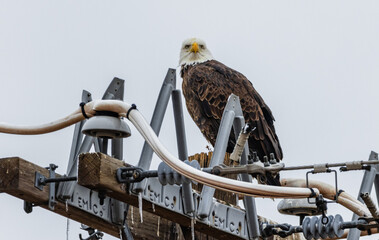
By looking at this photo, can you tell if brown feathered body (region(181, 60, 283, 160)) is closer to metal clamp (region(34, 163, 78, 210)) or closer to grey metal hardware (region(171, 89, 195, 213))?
grey metal hardware (region(171, 89, 195, 213))

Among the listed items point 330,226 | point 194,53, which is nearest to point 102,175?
point 330,226

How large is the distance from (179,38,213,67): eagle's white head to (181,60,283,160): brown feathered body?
223 mm

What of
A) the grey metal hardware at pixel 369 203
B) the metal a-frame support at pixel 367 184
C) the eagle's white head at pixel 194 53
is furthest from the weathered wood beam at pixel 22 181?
the eagle's white head at pixel 194 53

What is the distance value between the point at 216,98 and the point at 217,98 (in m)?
0.01

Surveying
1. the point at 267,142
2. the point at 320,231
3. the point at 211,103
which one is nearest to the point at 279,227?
the point at 320,231

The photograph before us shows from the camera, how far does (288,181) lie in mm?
7348

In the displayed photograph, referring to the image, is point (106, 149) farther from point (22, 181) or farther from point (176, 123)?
point (22, 181)

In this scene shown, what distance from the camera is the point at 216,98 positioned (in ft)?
38.1

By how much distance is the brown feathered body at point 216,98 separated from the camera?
11.2 m

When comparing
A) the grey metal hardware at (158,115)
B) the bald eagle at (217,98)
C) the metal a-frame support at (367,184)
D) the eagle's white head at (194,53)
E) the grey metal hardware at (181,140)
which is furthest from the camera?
the eagle's white head at (194,53)

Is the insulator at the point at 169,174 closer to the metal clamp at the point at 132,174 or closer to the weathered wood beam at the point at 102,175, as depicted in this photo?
the metal clamp at the point at 132,174

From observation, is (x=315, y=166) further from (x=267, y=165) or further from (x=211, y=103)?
→ (x=211, y=103)

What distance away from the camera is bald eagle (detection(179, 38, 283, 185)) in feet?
35.2

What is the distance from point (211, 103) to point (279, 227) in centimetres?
438
